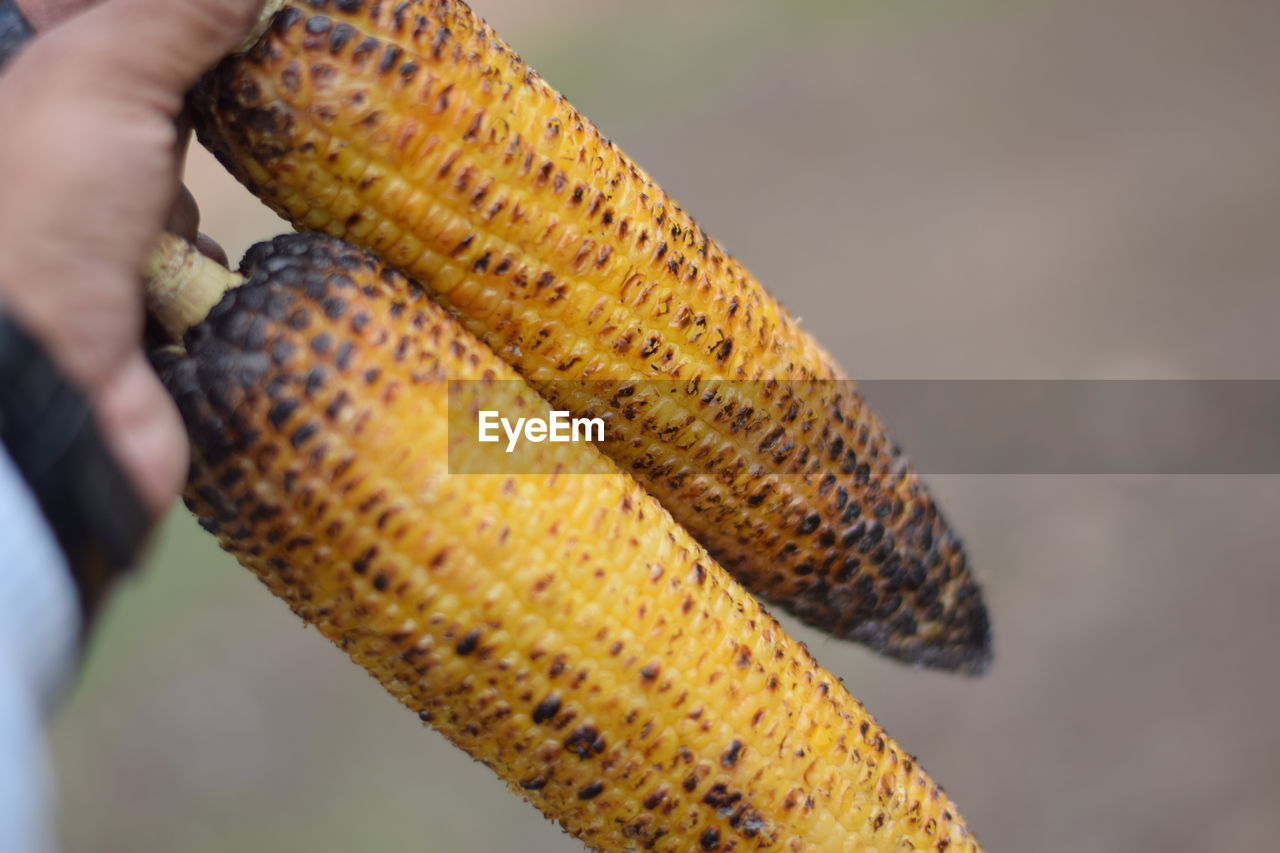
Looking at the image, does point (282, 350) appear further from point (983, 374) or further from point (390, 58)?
point (983, 374)

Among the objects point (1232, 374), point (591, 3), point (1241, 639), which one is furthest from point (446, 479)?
point (591, 3)

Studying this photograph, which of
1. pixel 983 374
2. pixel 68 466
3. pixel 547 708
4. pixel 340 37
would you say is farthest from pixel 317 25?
pixel 983 374

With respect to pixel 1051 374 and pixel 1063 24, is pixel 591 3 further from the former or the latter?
pixel 1051 374

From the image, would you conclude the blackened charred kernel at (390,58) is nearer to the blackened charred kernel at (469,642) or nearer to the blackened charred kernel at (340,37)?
the blackened charred kernel at (340,37)

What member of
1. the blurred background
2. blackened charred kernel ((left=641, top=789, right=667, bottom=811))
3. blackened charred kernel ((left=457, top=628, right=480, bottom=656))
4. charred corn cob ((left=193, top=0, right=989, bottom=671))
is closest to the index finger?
charred corn cob ((left=193, top=0, right=989, bottom=671))

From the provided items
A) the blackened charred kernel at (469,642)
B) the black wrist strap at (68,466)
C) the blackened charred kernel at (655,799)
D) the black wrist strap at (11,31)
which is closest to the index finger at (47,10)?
the black wrist strap at (11,31)
